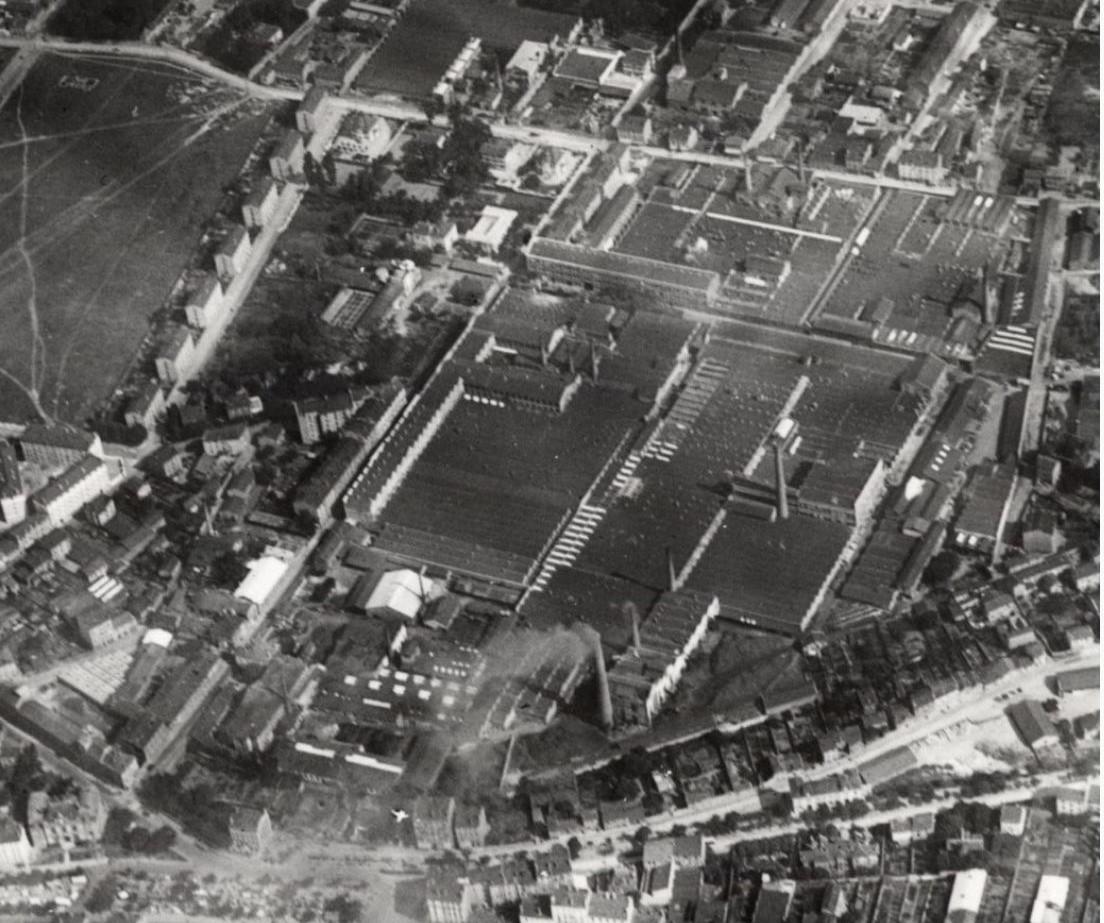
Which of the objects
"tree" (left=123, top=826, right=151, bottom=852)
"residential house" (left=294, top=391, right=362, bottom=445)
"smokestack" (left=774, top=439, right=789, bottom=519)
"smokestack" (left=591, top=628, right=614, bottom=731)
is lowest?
"tree" (left=123, top=826, right=151, bottom=852)

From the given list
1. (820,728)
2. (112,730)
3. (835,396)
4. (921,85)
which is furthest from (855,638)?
(921,85)

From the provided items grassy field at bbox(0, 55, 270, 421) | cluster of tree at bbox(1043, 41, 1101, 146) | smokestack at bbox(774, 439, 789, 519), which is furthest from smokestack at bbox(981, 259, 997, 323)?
grassy field at bbox(0, 55, 270, 421)

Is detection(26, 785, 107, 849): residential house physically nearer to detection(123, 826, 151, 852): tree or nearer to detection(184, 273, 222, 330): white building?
detection(123, 826, 151, 852): tree

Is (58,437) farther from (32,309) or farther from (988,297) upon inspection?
(988,297)

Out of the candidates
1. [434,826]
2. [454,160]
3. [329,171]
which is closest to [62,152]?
[329,171]

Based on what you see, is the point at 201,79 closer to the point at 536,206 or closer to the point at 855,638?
the point at 536,206
